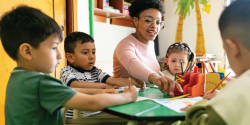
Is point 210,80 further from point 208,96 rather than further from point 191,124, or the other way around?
point 191,124

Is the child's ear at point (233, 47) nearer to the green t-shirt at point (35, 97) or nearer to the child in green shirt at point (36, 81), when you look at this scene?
the child in green shirt at point (36, 81)

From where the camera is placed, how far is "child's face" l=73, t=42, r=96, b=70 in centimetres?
144

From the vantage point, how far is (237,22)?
625 mm

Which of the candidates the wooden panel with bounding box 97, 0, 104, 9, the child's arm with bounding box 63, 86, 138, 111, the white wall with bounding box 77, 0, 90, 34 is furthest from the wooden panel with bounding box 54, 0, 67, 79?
the child's arm with bounding box 63, 86, 138, 111

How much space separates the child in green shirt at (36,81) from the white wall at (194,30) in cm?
367

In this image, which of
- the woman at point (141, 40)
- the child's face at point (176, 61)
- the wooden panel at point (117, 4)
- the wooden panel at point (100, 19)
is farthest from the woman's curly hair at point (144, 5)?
the wooden panel at point (117, 4)

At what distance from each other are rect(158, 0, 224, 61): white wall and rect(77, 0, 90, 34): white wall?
8.05ft

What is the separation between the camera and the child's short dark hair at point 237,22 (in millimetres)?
605

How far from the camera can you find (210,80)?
1.04m

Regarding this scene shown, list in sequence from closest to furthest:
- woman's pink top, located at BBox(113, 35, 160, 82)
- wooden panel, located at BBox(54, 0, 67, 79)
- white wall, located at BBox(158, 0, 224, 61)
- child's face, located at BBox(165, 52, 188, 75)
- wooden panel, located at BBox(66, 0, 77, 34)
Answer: woman's pink top, located at BBox(113, 35, 160, 82), child's face, located at BBox(165, 52, 188, 75), wooden panel, located at BBox(54, 0, 67, 79), wooden panel, located at BBox(66, 0, 77, 34), white wall, located at BBox(158, 0, 224, 61)

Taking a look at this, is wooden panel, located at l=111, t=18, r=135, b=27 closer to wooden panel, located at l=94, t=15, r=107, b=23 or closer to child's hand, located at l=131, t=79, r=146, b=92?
wooden panel, located at l=94, t=15, r=107, b=23

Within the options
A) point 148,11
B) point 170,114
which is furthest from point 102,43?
point 170,114

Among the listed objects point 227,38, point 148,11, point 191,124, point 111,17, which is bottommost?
point 191,124

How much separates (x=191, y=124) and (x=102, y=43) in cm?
328
